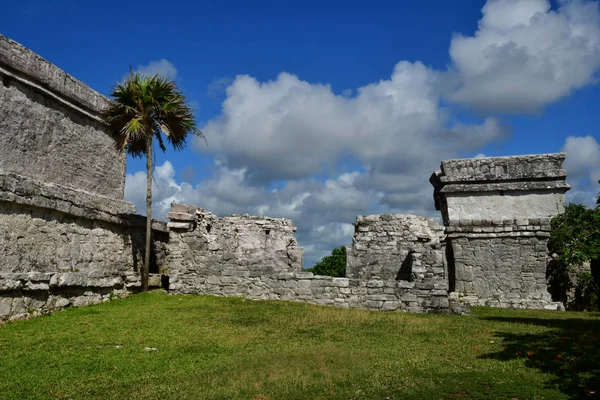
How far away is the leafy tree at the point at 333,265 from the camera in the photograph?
2625 centimetres

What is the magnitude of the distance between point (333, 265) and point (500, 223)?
13483 mm

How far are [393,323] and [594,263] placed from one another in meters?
7.15

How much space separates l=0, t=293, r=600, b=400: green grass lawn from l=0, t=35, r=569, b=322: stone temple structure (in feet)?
3.57

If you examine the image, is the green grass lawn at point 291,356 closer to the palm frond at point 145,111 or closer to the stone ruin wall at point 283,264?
the stone ruin wall at point 283,264

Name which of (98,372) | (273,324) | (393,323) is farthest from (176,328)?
(393,323)

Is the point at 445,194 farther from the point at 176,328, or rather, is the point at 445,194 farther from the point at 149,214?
the point at 176,328

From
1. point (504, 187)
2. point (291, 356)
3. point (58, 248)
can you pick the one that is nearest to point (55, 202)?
point (58, 248)

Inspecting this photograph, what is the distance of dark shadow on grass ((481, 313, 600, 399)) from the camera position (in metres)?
5.37

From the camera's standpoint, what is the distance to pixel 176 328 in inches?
339

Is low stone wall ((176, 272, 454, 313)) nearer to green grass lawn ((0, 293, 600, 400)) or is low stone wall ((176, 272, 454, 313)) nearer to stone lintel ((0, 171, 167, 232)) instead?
green grass lawn ((0, 293, 600, 400))

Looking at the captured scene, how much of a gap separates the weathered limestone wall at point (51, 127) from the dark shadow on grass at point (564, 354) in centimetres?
1010

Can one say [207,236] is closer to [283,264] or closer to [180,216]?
[180,216]

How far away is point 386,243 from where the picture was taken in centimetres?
1384

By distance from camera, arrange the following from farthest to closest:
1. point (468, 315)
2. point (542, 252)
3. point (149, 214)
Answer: point (542, 252), point (149, 214), point (468, 315)
